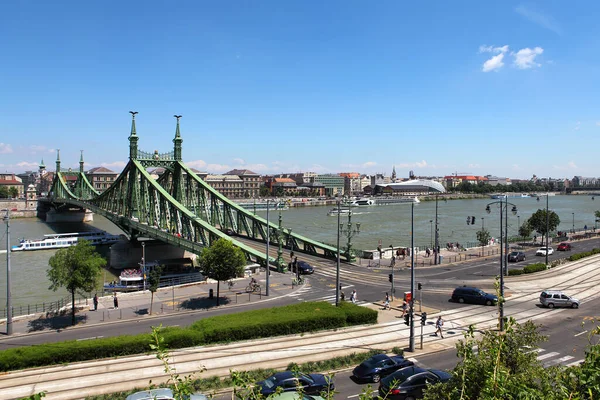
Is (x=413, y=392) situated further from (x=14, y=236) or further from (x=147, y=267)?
(x=14, y=236)

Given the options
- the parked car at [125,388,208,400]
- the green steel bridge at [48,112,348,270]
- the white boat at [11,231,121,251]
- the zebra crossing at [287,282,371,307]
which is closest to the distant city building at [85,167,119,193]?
the white boat at [11,231,121,251]

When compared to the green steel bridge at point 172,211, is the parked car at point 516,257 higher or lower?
lower

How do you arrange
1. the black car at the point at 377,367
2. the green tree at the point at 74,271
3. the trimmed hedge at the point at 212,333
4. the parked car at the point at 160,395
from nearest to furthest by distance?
the parked car at the point at 160,395 < the black car at the point at 377,367 < the trimmed hedge at the point at 212,333 < the green tree at the point at 74,271

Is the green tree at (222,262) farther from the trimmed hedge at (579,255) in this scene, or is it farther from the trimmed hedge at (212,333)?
the trimmed hedge at (579,255)

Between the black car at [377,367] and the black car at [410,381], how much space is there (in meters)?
1.22

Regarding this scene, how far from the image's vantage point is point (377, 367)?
53.5 feet

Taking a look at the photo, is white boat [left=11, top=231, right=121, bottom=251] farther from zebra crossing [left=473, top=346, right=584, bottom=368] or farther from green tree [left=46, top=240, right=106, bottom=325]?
zebra crossing [left=473, top=346, right=584, bottom=368]

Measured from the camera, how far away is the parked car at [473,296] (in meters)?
27.8

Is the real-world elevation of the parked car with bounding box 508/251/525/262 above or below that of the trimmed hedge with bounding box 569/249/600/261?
→ below

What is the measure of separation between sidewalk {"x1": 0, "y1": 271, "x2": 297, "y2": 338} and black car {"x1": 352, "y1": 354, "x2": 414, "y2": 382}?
13967 mm

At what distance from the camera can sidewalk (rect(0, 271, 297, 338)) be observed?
84.4 ft

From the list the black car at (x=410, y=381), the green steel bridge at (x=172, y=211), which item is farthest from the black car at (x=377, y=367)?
the green steel bridge at (x=172, y=211)

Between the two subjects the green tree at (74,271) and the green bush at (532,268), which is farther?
the green bush at (532,268)

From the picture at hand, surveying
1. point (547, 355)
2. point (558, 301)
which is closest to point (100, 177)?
point (558, 301)
